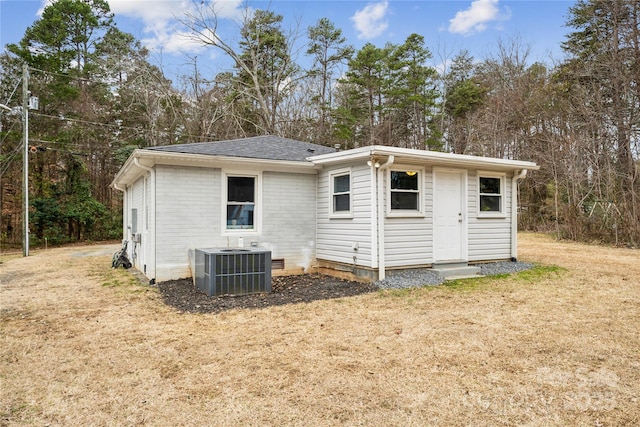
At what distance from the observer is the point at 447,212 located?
840 cm

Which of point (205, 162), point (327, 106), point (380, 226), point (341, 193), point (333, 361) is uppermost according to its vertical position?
point (327, 106)

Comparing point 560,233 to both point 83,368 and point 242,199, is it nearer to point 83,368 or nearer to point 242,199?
point 242,199

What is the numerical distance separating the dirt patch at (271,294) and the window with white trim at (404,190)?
1.69m

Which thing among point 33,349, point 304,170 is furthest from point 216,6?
point 33,349

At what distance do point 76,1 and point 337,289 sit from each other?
67.9 feet

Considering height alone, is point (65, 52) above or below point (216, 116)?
above

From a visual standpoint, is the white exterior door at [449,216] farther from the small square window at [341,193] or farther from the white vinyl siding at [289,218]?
the white vinyl siding at [289,218]

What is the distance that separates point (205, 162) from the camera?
770 centimetres

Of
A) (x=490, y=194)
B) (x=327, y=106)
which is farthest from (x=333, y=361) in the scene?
(x=327, y=106)

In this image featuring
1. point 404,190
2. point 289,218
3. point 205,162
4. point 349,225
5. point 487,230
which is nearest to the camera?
point 205,162

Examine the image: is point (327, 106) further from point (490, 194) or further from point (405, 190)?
point (405, 190)

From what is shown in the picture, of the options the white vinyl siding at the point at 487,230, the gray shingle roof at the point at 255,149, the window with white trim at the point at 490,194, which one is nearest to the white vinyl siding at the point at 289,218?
the gray shingle roof at the point at 255,149

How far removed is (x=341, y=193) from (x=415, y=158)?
1619mm

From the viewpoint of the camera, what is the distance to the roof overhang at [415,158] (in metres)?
7.12
